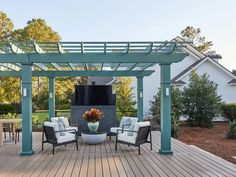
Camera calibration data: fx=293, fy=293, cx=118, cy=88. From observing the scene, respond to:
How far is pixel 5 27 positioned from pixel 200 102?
1556 centimetres

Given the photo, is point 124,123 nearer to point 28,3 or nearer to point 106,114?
point 106,114

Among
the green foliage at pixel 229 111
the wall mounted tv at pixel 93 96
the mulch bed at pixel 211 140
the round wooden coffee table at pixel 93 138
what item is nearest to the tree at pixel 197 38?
the green foliage at pixel 229 111

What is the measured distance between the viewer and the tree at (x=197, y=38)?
42344mm

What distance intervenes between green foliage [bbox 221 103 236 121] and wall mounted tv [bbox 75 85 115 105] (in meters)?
9.83

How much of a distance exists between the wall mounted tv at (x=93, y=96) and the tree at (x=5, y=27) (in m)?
12.3

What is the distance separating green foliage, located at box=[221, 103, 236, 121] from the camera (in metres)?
18.8

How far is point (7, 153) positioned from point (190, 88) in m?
11.4

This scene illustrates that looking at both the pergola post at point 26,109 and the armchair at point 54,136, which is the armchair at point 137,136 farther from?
the pergola post at point 26,109

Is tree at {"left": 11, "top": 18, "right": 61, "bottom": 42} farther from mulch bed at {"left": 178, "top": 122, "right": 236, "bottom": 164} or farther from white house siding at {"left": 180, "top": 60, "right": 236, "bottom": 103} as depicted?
mulch bed at {"left": 178, "top": 122, "right": 236, "bottom": 164}

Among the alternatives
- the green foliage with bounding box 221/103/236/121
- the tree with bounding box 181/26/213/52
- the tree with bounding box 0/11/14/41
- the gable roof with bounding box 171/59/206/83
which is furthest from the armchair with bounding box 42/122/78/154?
the tree with bounding box 181/26/213/52

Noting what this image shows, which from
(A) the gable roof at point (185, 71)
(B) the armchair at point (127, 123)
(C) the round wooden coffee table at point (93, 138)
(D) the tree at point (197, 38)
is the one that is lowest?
(C) the round wooden coffee table at point (93, 138)

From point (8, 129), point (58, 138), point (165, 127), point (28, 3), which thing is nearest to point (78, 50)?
point (58, 138)

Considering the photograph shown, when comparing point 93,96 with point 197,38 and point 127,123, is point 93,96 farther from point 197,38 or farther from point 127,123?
point 197,38

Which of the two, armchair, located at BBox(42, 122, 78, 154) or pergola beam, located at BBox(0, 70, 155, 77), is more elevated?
pergola beam, located at BBox(0, 70, 155, 77)
